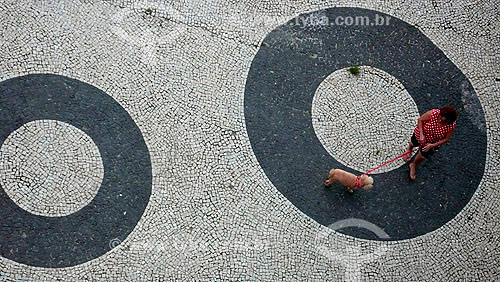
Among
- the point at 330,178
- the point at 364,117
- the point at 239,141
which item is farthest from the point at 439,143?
the point at 239,141

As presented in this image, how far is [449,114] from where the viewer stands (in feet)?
24.9

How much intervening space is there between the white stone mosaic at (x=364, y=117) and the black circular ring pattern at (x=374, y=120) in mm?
133

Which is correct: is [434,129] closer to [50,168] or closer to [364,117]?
[364,117]

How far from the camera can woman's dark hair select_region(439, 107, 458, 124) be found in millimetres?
7551

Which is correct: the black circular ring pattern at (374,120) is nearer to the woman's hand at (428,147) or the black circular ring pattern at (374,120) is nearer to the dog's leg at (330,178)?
the dog's leg at (330,178)

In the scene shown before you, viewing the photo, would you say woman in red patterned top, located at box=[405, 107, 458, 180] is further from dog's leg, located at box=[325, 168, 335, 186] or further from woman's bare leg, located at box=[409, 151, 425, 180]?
dog's leg, located at box=[325, 168, 335, 186]

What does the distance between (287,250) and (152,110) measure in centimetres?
297

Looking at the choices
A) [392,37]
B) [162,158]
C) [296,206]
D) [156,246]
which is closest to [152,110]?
[162,158]

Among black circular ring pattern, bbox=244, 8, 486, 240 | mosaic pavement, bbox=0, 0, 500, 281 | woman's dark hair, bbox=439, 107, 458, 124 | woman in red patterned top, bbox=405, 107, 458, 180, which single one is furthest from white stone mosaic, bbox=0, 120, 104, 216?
woman's dark hair, bbox=439, 107, 458, 124

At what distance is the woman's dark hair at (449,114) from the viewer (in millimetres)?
7551

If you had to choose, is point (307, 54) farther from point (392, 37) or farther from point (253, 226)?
point (253, 226)

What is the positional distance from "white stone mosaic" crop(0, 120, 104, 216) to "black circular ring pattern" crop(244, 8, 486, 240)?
2514 mm

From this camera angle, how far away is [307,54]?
959 centimetres

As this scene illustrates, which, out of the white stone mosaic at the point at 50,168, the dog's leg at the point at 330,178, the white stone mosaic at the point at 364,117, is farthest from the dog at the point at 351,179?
the white stone mosaic at the point at 50,168
